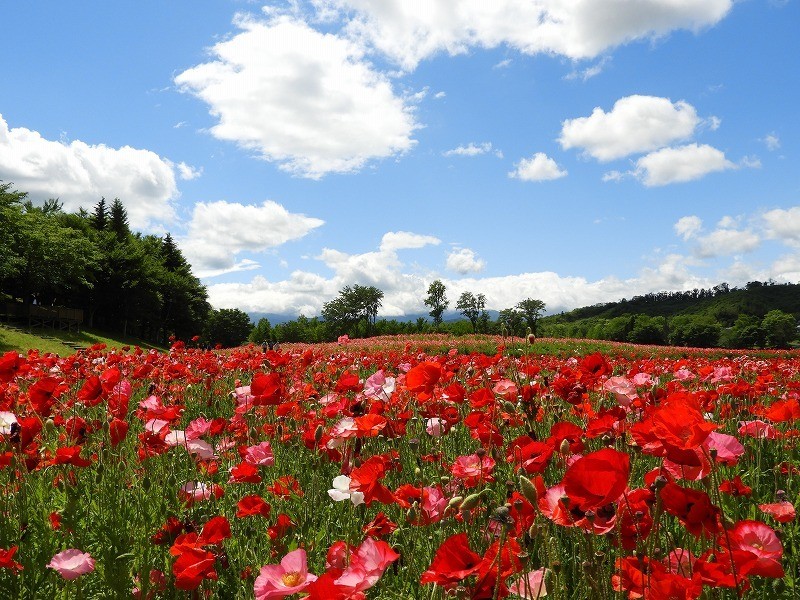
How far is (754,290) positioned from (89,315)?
171416mm

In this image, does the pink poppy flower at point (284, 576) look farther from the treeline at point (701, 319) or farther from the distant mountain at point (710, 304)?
the distant mountain at point (710, 304)

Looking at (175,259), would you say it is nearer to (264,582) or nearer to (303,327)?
(303,327)

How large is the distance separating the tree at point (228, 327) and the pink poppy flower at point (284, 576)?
77.9m

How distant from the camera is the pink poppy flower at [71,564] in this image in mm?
1848

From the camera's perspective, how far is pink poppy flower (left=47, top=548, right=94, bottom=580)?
72.7 inches

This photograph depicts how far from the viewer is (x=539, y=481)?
165cm

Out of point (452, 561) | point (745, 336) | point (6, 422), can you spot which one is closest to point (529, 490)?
point (452, 561)

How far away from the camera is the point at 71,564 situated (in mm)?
1887

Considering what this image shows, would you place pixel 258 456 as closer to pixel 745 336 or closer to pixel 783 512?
pixel 783 512

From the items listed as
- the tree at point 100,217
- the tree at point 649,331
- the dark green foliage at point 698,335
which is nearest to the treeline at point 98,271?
the tree at point 100,217

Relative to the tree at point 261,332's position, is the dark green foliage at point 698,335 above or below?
below

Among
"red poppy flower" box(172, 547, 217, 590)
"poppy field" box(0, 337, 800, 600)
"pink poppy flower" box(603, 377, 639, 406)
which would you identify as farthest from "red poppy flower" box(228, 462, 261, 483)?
"pink poppy flower" box(603, 377, 639, 406)

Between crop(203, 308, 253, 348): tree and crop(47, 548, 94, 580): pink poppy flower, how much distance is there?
77069 mm

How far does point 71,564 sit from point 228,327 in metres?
81.4
